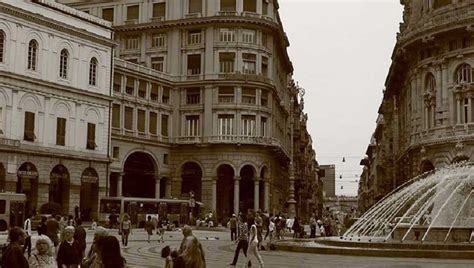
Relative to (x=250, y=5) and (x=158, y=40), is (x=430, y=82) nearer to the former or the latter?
(x=250, y=5)

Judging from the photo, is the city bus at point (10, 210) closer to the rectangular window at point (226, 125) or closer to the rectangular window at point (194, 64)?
the rectangular window at point (226, 125)

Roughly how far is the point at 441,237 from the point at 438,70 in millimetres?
28203

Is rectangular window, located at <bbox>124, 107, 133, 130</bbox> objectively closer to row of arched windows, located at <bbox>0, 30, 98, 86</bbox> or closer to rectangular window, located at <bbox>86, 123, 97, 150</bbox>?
rectangular window, located at <bbox>86, 123, 97, 150</bbox>

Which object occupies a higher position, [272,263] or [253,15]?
[253,15]

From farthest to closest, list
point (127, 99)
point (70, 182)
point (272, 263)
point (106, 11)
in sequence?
point (106, 11)
point (127, 99)
point (70, 182)
point (272, 263)

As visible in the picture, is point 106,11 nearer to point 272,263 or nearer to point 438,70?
point 438,70

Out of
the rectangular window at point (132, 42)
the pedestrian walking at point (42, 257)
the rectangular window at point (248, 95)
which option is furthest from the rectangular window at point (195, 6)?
the pedestrian walking at point (42, 257)

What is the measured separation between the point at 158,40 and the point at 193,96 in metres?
7.26

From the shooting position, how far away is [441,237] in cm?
2706

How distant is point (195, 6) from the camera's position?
7000cm

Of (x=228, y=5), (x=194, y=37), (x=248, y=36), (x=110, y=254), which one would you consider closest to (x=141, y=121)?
(x=194, y=37)

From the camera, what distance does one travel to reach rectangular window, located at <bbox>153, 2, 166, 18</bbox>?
7125 cm

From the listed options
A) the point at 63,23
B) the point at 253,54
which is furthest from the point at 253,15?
the point at 63,23

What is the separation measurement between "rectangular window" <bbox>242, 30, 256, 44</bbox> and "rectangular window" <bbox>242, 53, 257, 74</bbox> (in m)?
1.35
